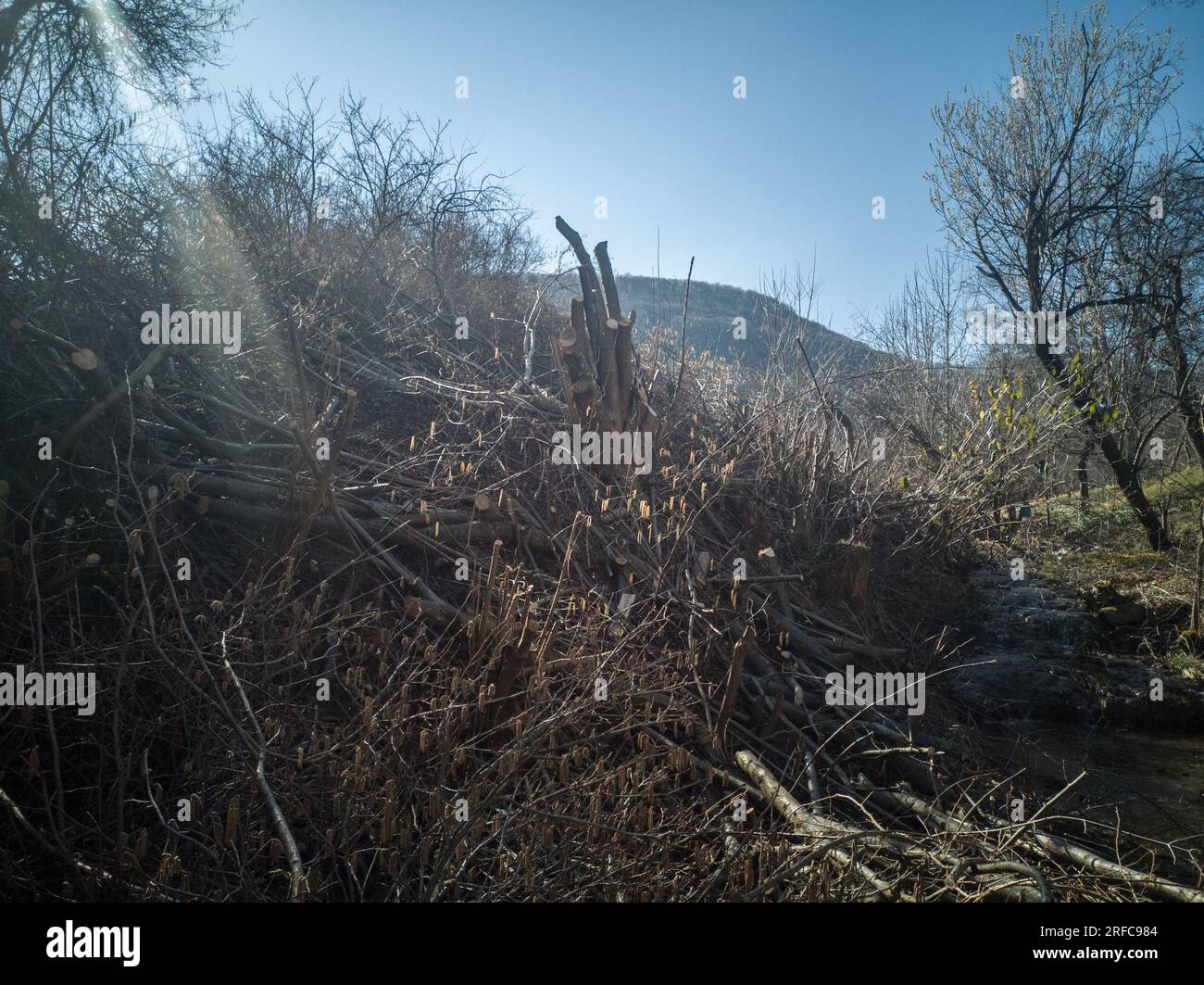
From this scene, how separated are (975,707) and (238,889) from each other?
19.3 feet

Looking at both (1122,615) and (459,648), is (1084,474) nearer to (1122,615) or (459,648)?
(1122,615)

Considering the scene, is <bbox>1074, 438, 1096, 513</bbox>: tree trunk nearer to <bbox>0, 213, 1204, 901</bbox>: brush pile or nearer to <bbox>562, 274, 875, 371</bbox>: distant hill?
<bbox>562, 274, 875, 371</bbox>: distant hill

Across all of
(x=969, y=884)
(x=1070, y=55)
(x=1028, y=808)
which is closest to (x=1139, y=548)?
(x=1070, y=55)

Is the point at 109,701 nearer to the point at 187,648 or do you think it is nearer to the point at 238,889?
the point at 187,648

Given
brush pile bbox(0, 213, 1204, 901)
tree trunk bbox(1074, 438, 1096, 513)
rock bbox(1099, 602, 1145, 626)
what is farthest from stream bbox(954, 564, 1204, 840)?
tree trunk bbox(1074, 438, 1096, 513)

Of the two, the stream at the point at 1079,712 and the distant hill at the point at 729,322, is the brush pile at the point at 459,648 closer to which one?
the stream at the point at 1079,712

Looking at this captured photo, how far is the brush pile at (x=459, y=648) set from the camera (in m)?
3.12

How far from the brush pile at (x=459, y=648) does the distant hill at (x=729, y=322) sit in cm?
186

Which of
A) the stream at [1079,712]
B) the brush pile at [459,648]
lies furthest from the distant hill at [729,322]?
the stream at [1079,712]

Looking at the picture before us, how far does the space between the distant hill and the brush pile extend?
1.86 m

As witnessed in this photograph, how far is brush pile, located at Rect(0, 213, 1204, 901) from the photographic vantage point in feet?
10.3

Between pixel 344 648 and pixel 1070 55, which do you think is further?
pixel 1070 55

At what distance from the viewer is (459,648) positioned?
4.67 meters
